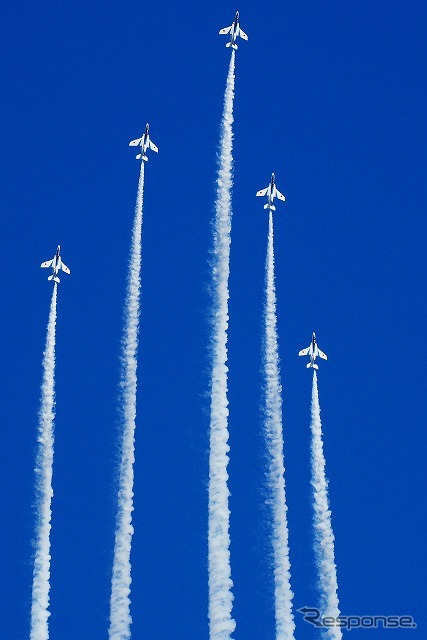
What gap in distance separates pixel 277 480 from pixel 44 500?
13.2 m

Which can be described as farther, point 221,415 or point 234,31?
point 234,31

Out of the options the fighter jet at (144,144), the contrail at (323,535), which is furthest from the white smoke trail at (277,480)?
the fighter jet at (144,144)

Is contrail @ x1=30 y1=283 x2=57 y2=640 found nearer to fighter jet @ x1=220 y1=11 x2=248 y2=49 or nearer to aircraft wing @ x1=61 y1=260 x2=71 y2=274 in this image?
aircraft wing @ x1=61 y1=260 x2=71 y2=274

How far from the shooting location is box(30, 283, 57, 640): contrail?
67250 mm

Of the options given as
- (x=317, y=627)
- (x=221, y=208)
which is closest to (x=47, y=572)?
(x=317, y=627)

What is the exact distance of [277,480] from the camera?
68625 millimetres

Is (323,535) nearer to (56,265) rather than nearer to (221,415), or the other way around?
(221,415)

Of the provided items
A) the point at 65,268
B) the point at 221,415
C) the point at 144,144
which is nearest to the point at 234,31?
the point at 144,144

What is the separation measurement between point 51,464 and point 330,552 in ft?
54.1

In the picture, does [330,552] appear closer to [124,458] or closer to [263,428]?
[263,428]

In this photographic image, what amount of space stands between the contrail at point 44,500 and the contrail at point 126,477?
4083 mm

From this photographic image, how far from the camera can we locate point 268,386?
70.9 m

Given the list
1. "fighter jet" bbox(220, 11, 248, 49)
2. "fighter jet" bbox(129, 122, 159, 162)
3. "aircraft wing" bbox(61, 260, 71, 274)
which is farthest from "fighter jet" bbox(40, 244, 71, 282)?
"fighter jet" bbox(220, 11, 248, 49)

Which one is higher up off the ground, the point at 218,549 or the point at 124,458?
the point at 124,458
